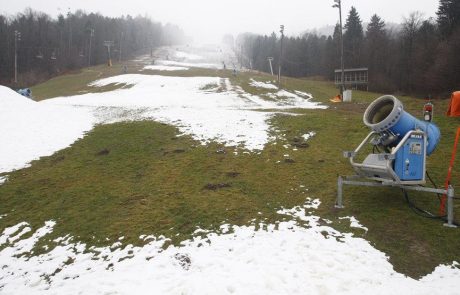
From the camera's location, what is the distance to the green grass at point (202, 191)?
9.38 metres

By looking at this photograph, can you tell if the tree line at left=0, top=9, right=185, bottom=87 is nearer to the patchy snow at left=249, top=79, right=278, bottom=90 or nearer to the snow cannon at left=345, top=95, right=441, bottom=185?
the patchy snow at left=249, top=79, right=278, bottom=90

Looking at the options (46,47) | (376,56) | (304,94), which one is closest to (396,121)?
(304,94)

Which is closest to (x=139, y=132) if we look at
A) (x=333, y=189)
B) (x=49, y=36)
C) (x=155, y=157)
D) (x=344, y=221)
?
(x=155, y=157)

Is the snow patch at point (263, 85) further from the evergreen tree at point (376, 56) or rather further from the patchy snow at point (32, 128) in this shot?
the evergreen tree at point (376, 56)

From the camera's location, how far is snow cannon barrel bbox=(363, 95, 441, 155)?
9367 mm

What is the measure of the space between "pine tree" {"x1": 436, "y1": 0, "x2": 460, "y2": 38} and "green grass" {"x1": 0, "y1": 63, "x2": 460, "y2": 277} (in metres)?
59.1

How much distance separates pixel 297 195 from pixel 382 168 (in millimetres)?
3337

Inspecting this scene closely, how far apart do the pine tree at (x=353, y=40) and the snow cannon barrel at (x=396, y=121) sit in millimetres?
80939

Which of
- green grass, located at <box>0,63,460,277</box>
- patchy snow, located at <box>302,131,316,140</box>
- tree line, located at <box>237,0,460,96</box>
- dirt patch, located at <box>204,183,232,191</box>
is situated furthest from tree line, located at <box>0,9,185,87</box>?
dirt patch, located at <box>204,183,232,191</box>

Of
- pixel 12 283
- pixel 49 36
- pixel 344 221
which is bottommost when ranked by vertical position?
pixel 12 283

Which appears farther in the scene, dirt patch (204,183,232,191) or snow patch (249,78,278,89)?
snow patch (249,78,278,89)

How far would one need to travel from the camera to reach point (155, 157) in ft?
56.3

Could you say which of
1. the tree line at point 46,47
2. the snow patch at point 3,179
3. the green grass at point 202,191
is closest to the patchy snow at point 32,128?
the snow patch at point 3,179

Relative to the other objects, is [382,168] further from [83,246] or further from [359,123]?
[359,123]
